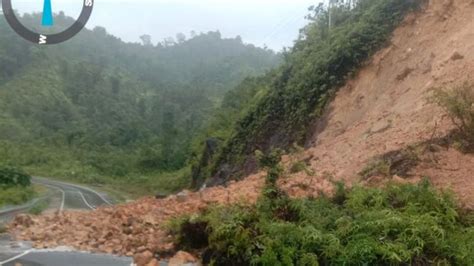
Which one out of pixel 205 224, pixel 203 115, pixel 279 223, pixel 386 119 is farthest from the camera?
pixel 203 115

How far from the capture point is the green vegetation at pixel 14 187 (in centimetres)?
2767

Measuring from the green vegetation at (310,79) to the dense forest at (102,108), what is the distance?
1381cm

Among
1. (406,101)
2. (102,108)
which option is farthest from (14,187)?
(102,108)

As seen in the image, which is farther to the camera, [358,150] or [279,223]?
[358,150]

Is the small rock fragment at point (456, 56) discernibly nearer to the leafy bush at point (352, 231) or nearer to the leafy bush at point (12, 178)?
the leafy bush at point (352, 231)

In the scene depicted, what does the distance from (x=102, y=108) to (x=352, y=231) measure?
6240 centimetres

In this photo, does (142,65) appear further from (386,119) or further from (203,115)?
(386,119)

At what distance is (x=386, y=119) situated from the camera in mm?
13766

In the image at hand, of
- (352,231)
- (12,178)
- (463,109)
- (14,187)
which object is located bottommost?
(14,187)

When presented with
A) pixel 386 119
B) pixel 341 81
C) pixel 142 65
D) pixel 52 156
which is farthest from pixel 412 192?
pixel 142 65

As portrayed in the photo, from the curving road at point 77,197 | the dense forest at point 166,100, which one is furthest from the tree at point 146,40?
the curving road at point 77,197

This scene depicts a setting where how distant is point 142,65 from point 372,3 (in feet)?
243

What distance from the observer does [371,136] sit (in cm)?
1329

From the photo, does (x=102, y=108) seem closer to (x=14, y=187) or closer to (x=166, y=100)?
(x=166, y=100)
